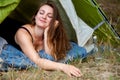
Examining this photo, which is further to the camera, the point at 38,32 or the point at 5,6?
the point at 38,32

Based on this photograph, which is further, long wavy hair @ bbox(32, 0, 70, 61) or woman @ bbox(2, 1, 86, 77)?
long wavy hair @ bbox(32, 0, 70, 61)

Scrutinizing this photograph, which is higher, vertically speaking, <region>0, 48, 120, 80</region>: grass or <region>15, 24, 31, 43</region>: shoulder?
<region>15, 24, 31, 43</region>: shoulder

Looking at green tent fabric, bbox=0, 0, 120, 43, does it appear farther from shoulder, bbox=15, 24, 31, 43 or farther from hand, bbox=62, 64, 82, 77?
hand, bbox=62, 64, 82, 77

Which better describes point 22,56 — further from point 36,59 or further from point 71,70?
A: point 71,70

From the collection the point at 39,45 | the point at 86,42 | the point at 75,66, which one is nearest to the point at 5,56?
the point at 39,45

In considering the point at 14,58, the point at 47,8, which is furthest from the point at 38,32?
the point at 14,58

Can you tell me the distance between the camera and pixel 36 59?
345 cm

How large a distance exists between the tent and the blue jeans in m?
0.17

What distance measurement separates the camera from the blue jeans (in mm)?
3438

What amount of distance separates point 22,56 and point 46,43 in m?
0.26

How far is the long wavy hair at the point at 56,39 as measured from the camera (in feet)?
12.2

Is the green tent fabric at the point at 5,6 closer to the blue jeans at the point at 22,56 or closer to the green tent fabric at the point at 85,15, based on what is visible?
the blue jeans at the point at 22,56

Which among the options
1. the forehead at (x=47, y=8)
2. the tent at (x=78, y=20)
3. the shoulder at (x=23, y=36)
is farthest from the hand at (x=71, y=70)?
the tent at (x=78, y=20)

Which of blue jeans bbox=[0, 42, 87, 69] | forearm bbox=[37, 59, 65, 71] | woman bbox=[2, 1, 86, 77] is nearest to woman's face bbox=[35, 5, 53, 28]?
woman bbox=[2, 1, 86, 77]
